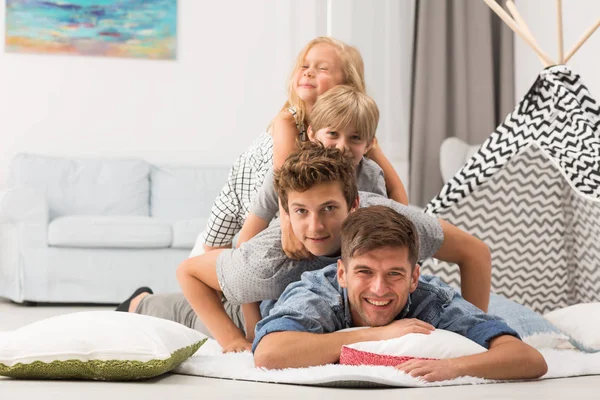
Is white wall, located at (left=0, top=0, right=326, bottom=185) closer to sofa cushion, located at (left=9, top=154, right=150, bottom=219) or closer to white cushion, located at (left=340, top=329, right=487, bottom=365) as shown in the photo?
sofa cushion, located at (left=9, top=154, right=150, bottom=219)

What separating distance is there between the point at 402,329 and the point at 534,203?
4.98 ft

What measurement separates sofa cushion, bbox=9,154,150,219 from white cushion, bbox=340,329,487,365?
3348 millimetres

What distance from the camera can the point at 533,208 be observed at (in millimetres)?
3217

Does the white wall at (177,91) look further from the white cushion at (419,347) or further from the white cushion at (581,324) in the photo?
the white cushion at (419,347)

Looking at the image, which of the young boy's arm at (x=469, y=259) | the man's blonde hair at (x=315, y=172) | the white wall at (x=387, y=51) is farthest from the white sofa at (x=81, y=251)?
the man's blonde hair at (x=315, y=172)

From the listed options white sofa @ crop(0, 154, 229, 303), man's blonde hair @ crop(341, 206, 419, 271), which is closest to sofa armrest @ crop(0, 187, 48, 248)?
white sofa @ crop(0, 154, 229, 303)

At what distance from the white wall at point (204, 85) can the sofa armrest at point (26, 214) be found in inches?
40.1

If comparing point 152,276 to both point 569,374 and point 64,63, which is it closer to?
point 64,63

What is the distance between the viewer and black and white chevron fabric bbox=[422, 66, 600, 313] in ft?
9.75

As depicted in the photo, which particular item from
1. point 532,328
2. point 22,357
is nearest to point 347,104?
point 532,328

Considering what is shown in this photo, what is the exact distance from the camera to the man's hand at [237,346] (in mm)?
2287

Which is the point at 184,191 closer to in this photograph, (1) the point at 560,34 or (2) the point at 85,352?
(1) the point at 560,34

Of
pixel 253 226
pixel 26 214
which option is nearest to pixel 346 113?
pixel 253 226

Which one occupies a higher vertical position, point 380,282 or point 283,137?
point 283,137
